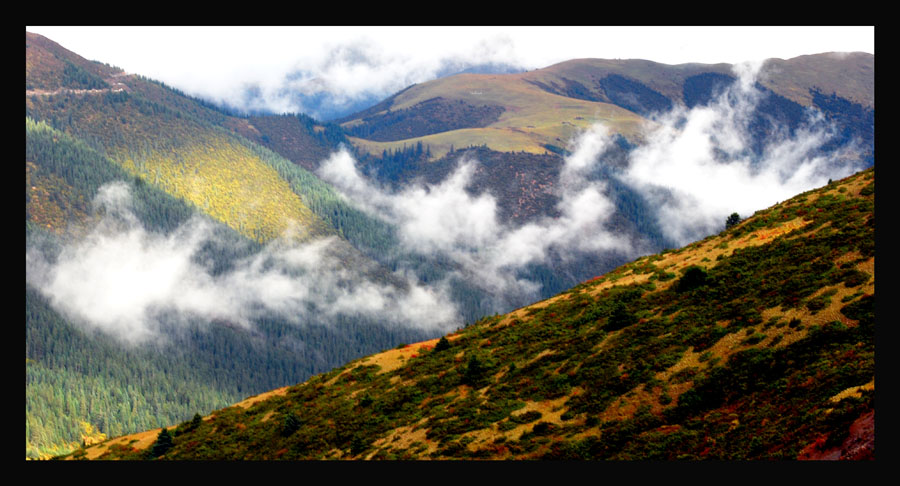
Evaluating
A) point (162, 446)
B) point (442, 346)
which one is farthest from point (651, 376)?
point (162, 446)

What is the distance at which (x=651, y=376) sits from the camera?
52188 mm

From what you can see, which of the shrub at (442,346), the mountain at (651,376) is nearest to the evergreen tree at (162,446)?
the mountain at (651,376)

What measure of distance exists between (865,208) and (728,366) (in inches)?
1033

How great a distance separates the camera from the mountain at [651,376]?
42.7m

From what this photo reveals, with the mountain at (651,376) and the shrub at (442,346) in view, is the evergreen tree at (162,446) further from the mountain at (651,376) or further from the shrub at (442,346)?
the shrub at (442,346)

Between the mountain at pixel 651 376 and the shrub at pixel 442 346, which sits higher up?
the shrub at pixel 442 346

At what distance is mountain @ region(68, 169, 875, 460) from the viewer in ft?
140

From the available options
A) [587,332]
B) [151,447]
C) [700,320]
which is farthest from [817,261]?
[151,447]

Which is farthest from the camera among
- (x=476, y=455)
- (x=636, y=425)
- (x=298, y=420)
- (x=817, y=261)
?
(x=298, y=420)

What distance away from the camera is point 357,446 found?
61219 mm

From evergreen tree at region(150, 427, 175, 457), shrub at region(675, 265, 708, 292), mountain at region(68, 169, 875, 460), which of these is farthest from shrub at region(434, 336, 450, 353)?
evergreen tree at region(150, 427, 175, 457)

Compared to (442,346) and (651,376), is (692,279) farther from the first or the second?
(442,346)

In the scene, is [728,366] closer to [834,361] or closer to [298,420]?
[834,361]

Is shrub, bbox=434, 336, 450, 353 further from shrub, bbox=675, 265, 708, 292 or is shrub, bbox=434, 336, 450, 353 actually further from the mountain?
shrub, bbox=675, 265, 708, 292
